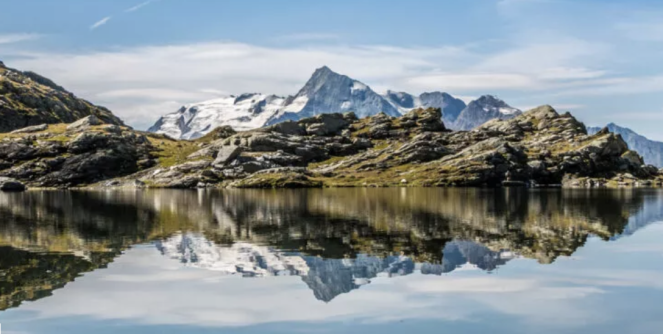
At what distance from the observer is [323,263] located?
6562 cm

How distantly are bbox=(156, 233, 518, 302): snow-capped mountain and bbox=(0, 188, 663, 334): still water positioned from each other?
0.20 meters

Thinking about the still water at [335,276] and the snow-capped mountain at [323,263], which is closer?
the still water at [335,276]

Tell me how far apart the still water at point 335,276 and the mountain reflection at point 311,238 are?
293 millimetres

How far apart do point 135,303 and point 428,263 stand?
30.7 metres

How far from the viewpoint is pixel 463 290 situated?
53.0m

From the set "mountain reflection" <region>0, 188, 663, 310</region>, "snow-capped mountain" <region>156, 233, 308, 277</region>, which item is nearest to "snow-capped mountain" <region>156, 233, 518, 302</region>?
"snow-capped mountain" <region>156, 233, 308, 277</region>

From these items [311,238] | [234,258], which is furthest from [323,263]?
[311,238]

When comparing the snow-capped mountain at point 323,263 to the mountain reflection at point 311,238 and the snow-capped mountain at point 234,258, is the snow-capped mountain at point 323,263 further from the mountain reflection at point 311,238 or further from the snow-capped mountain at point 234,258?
the mountain reflection at point 311,238

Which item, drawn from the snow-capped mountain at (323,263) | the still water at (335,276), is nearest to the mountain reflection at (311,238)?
the snow-capped mountain at (323,263)

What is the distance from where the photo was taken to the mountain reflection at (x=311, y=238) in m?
62.4

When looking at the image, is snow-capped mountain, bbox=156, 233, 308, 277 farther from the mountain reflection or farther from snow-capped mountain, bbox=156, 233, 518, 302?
the mountain reflection

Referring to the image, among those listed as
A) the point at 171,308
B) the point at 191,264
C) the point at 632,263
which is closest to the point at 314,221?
the point at 191,264

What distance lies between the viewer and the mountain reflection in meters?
62.4

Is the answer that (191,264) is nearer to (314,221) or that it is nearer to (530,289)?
(530,289)
